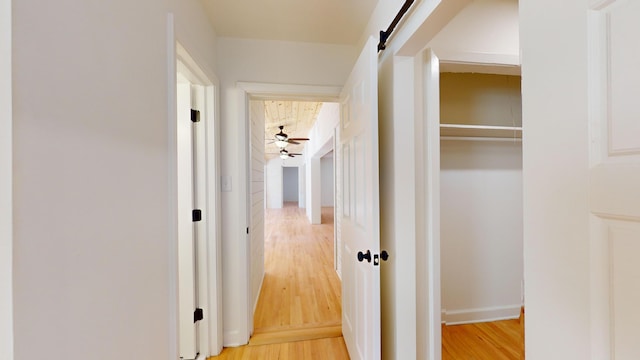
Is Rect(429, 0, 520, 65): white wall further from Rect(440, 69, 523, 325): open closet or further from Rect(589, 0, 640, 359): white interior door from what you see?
Rect(589, 0, 640, 359): white interior door

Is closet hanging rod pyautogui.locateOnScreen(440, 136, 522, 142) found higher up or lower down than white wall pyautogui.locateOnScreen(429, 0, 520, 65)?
lower down

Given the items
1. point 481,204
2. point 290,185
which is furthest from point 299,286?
point 290,185

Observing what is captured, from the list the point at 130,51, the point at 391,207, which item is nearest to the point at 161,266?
the point at 130,51

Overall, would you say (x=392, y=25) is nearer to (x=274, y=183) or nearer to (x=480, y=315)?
(x=480, y=315)

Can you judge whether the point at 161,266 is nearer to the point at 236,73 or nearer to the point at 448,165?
the point at 236,73

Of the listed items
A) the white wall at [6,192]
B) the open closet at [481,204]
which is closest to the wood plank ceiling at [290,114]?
the open closet at [481,204]

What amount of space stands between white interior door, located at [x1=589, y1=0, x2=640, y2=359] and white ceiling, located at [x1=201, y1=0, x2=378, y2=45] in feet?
4.86

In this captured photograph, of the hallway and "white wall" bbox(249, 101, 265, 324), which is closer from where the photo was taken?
the hallway

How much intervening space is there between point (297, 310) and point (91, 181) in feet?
7.57

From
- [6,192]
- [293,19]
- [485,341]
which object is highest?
[293,19]

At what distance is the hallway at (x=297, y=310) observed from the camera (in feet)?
6.47

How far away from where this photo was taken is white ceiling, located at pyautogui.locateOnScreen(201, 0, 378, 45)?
164cm

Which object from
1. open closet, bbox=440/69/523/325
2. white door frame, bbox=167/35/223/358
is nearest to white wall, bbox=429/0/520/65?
open closet, bbox=440/69/523/325

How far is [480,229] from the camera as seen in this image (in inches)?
92.7
